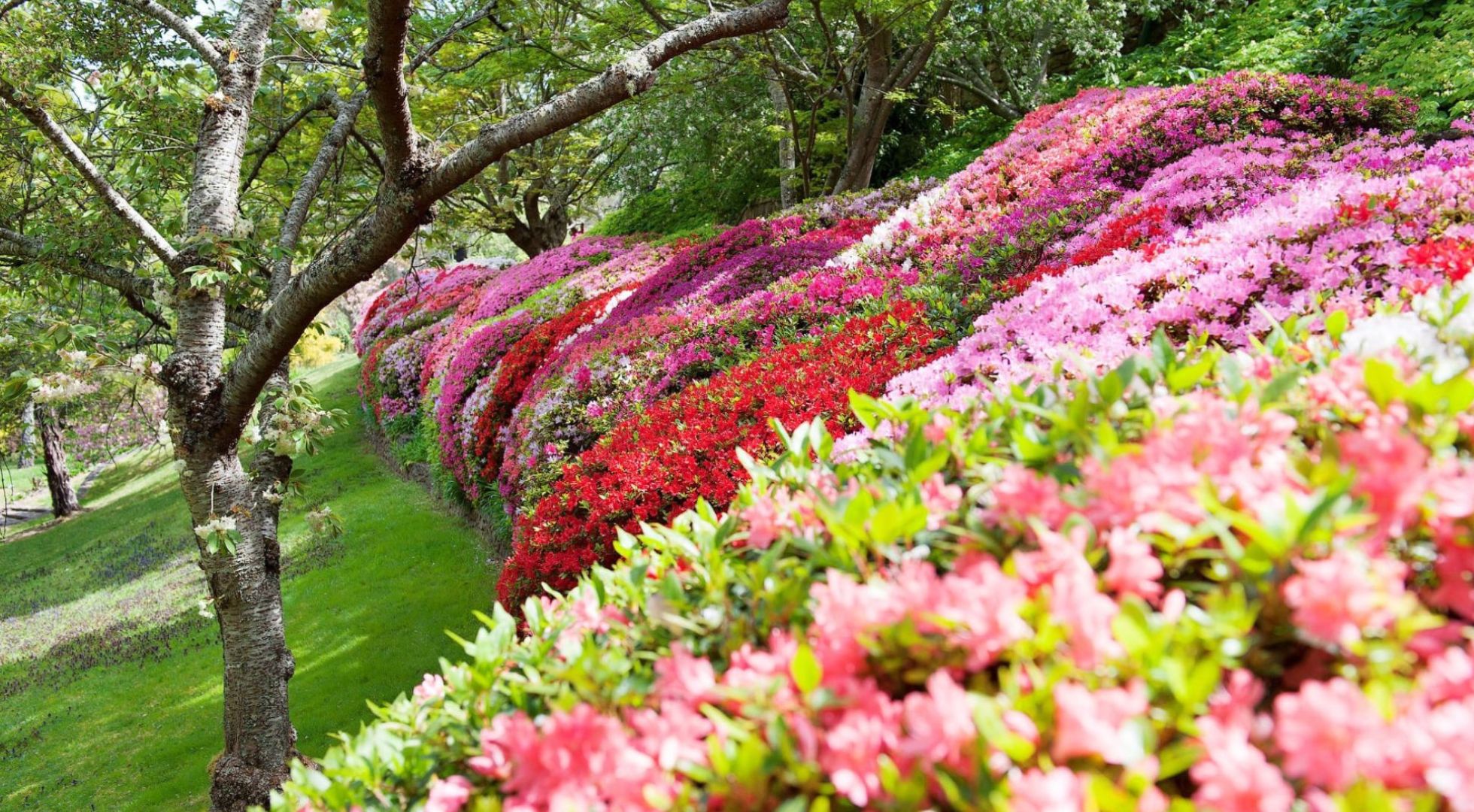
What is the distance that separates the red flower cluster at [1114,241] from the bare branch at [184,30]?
4.89 meters

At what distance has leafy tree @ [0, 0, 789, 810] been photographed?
379 centimetres

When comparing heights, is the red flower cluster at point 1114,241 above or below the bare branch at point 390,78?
below

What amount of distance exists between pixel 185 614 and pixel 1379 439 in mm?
12925

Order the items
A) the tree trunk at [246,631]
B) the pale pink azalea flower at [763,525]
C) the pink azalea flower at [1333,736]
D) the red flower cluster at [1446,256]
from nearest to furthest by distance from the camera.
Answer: the pink azalea flower at [1333,736] → the pale pink azalea flower at [763,525] → the red flower cluster at [1446,256] → the tree trunk at [246,631]

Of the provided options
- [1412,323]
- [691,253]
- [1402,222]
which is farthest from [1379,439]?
[691,253]

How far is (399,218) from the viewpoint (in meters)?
3.78

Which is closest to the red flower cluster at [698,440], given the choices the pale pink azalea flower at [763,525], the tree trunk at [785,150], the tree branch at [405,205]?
the tree branch at [405,205]

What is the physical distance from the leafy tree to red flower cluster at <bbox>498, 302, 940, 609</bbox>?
5.05 ft

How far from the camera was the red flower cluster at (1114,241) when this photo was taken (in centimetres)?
442

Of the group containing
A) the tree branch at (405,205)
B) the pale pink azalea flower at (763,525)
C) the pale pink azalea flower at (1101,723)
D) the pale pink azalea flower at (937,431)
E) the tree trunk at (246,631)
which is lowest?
the tree trunk at (246,631)

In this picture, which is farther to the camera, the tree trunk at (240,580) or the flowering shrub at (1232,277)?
the tree trunk at (240,580)

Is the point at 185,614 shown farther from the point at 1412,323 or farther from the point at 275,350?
the point at 1412,323

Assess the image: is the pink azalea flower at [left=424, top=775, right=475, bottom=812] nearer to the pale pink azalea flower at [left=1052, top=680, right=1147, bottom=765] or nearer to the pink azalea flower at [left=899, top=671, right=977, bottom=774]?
the pink azalea flower at [left=899, top=671, right=977, bottom=774]

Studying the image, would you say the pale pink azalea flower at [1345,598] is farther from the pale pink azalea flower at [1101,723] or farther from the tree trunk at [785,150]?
the tree trunk at [785,150]
